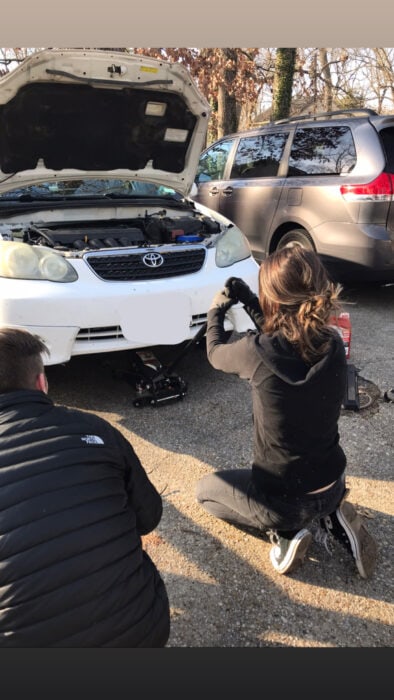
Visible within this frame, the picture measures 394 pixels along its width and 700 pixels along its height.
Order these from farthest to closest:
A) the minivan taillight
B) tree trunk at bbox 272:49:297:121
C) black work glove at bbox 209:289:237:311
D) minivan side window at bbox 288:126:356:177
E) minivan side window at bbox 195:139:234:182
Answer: tree trunk at bbox 272:49:297:121 → minivan side window at bbox 195:139:234:182 → minivan side window at bbox 288:126:356:177 → the minivan taillight → black work glove at bbox 209:289:237:311

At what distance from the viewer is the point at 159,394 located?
11.6ft

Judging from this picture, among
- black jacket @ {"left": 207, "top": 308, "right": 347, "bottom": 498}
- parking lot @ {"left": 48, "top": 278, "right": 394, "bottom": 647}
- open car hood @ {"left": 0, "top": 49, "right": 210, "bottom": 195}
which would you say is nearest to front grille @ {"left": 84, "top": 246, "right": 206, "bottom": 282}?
parking lot @ {"left": 48, "top": 278, "right": 394, "bottom": 647}

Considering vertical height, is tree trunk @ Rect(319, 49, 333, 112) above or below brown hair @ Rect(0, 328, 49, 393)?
above

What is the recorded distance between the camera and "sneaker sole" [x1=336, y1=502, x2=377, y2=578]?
2.18m

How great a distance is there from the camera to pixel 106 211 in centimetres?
455

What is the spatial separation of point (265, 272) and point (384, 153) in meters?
3.53

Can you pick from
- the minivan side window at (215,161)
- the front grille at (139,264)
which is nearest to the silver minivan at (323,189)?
the minivan side window at (215,161)

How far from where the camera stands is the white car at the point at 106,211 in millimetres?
3230

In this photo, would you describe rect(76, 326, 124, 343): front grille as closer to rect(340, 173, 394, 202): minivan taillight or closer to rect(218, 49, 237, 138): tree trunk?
rect(340, 173, 394, 202): minivan taillight

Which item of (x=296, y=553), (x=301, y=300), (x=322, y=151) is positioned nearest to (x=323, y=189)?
(x=322, y=151)

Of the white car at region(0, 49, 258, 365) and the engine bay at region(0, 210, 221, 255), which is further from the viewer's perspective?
the engine bay at region(0, 210, 221, 255)

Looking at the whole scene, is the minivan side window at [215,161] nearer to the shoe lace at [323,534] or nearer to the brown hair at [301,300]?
the brown hair at [301,300]

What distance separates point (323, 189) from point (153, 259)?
8.69 feet

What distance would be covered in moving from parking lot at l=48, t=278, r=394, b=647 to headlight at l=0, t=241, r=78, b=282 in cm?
83
